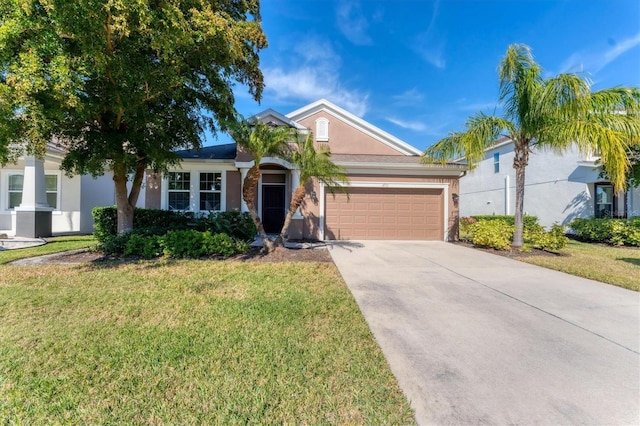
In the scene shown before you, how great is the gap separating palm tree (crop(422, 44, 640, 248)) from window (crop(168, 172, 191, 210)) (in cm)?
1039

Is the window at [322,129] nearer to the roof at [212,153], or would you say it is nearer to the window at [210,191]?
the roof at [212,153]

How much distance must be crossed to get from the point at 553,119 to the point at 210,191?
1192 centimetres

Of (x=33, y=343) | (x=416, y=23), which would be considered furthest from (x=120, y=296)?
(x=416, y=23)

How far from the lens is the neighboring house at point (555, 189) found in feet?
47.1

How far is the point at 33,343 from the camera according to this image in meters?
3.09

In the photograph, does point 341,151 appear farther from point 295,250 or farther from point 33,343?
point 33,343

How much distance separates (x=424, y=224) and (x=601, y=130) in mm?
6083

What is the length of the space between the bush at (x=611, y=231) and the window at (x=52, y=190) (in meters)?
23.8

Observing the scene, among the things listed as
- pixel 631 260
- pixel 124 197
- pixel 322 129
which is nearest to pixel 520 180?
pixel 631 260

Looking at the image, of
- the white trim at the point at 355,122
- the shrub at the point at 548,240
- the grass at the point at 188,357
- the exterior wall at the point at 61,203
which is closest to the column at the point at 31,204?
the exterior wall at the point at 61,203

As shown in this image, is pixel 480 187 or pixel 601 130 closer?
pixel 601 130

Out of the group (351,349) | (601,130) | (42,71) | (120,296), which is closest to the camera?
(351,349)

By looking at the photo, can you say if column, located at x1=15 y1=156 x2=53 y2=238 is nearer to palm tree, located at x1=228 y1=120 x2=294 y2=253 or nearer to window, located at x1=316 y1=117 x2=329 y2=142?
palm tree, located at x1=228 y1=120 x2=294 y2=253

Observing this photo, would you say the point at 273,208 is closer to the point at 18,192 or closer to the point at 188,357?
the point at 188,357
